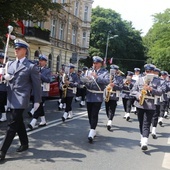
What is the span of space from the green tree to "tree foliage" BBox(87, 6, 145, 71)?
47.9 meters

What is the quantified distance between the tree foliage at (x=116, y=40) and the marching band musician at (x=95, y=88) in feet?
176

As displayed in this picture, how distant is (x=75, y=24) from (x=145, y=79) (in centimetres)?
3835

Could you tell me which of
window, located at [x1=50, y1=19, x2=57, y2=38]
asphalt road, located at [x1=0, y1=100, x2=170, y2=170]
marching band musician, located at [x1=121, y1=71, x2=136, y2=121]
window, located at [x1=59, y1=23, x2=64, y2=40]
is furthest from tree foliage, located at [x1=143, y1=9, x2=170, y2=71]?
asphalt road, located at [x1=0, y1=100, x2=170, y2=170]

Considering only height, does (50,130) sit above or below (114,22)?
below

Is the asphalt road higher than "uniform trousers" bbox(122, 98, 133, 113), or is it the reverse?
"uniform trousers" bbox(122, 98, 133, 113)

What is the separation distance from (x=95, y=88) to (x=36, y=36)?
25.3 meters

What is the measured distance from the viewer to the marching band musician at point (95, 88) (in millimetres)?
8069

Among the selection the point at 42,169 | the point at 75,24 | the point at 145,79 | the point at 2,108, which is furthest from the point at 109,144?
the point at 75,24

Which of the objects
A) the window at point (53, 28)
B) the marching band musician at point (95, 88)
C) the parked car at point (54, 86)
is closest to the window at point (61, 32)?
the window at point (53, 28)

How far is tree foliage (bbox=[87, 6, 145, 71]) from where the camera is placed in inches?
2483

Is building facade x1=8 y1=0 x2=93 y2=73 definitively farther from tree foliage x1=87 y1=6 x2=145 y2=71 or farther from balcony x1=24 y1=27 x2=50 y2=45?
tree foliage x1=87 y1=6 x2=145 y2=71

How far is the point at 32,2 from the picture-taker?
1245 centimetres

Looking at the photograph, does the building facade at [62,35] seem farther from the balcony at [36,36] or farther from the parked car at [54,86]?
the parked car at [54,86]

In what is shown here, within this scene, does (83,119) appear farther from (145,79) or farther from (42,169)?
(42,169)
